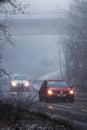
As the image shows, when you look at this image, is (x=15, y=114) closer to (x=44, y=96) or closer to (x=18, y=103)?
(x=18, y=103)

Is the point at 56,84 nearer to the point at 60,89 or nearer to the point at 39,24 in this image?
the point at 60,89

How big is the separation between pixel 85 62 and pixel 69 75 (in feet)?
21.6

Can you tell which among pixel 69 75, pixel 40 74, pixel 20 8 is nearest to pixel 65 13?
pixel 69 75

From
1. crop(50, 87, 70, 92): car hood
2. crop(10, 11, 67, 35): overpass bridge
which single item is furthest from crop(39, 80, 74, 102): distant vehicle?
crop(10, 11, 67, 35): overpass bridge

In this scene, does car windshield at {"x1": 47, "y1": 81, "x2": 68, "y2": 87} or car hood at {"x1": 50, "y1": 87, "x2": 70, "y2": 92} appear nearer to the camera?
car hood at {"x1": 50, "y1": 87, "x2": 70, "y2": 92}

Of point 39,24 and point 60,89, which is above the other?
point 39,24

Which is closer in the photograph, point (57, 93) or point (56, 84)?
point (57, 93)

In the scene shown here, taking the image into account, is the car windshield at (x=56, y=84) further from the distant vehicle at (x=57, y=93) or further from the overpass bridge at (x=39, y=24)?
the overpass bridge at (x=39, y=24)

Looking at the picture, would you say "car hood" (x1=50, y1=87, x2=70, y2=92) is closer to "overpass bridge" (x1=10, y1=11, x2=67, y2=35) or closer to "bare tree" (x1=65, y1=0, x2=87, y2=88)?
"bare tree" (x1=65, y1=0, x2=87, y2=88)

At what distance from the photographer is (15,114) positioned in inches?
651

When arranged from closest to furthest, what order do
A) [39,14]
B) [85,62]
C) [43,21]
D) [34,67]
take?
1. [85,62]
2. [39,14]
3. [43,21]
4. [34,67]

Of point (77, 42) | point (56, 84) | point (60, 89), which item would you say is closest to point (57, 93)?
point (60, 89)

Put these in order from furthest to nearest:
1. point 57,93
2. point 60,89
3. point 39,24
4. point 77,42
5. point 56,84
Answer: point 39,24 < point 77,42 < point 56,84 < point 60,89 < point 57,93

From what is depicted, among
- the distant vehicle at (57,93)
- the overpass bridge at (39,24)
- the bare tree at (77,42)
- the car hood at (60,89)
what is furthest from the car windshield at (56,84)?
the overpass bridge at (39,24)
